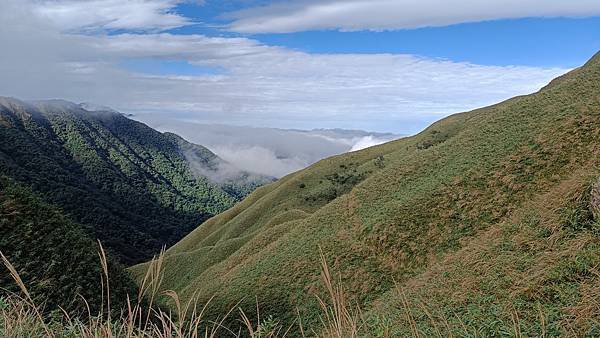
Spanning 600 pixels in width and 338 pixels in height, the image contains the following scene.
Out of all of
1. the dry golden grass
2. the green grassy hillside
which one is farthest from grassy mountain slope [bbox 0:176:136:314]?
the dry golden grass

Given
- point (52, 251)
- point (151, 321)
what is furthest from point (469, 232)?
point (151, 321)

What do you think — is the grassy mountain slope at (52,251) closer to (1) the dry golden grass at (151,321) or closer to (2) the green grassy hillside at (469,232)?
(2) the green grassy hillside at (469,232)

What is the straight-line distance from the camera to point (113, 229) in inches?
6476

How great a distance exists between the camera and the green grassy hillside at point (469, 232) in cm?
1476

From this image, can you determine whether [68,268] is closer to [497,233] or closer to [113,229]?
[497,233]

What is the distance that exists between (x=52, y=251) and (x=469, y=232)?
72.1 ft

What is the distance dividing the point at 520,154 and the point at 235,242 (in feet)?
128

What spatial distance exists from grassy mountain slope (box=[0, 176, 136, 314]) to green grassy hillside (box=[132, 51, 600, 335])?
1065cm

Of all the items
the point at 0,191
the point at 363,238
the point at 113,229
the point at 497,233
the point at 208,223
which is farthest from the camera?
the point at 113,229

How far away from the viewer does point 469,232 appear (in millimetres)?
28984

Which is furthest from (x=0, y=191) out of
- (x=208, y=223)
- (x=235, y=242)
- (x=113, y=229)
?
(x=113, y=229)

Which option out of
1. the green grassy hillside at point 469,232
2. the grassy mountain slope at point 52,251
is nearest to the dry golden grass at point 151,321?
the green grassy hillside at point 469,232

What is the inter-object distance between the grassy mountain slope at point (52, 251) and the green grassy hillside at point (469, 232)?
34.9ft

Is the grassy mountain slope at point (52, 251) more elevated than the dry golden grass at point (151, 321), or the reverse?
the dry golden grass at point (151, 321)
